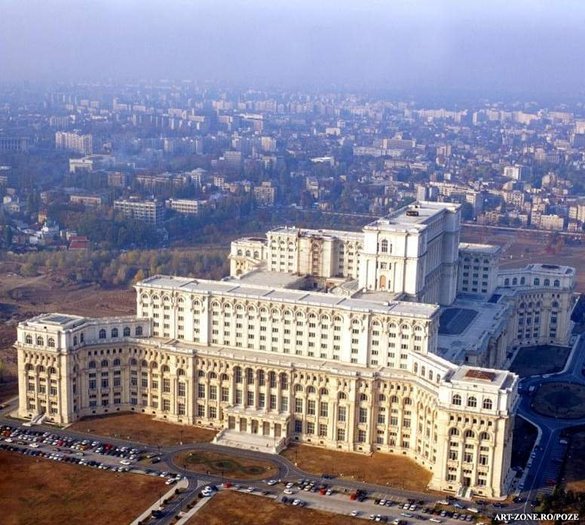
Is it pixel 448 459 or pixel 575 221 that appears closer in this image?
pixel 448 459

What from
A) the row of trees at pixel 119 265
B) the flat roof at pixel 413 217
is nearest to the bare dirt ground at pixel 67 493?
the flat roof at pixel 413 217

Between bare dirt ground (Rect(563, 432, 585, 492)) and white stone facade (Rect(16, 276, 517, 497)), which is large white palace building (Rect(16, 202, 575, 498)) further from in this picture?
bare dirt ground (Rect(563, 432, 585, 492))

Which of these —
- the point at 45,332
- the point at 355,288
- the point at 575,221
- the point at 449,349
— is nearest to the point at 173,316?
the point at 45,332

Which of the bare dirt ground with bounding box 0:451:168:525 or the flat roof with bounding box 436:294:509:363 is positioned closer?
the bare dirt ground with bounding box 0:451:168:525

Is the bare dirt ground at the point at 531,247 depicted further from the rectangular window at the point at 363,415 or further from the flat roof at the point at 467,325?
the rectangular window at the point at 363,415

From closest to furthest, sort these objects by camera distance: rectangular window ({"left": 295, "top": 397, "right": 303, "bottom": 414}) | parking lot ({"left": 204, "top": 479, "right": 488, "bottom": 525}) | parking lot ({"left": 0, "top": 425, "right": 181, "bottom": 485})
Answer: parking lot ({"left": 204, "top": 479, "right": 488, "bottom": 525}) → parking lot ({"left": 0, "top": 425, "right": 181, "bottom": 485}) → rectangular window ({"left": 295, "top": 397, "right": 303, "bottom": 414})

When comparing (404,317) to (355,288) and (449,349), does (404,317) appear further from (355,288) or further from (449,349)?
(355,288)

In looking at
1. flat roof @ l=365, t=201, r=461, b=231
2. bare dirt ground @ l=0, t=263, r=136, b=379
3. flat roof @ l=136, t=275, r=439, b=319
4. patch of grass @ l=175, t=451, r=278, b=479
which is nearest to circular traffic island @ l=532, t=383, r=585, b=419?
flat roof @ l=136, t=275, r=439, b=319
